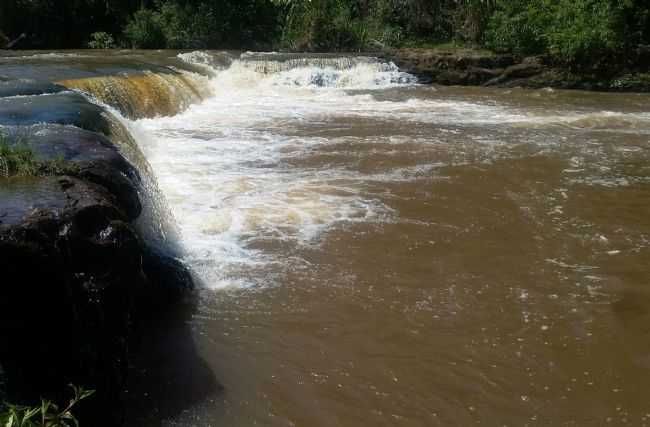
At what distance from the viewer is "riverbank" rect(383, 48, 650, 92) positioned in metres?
17.7

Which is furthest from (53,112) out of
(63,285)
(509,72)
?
(509,72)

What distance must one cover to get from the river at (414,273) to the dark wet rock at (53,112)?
1.18 metres

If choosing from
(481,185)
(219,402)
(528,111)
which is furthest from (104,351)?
(528,111)

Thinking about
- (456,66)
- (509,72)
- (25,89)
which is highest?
(456,66)

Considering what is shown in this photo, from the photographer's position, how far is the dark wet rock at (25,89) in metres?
→ 8.23

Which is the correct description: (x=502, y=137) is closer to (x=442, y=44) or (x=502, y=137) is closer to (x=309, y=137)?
(x=309, y=137)

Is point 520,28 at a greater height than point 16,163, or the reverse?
point 520,28

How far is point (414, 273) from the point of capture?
5102 mm

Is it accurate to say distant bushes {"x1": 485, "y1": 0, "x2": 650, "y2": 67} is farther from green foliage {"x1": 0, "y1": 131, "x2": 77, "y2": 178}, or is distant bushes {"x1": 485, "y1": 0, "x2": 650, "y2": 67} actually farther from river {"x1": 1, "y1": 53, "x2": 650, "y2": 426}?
green foliage {"x1": 0, "y1": 131, "x2": 77, "y2": 178}

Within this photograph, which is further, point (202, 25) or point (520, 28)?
point (202, 25)

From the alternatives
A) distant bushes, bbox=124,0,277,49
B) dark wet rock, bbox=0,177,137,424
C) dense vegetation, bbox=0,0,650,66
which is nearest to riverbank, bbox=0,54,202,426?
dark wet rock, bbox=0,177,137,424

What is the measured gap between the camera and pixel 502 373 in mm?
3734

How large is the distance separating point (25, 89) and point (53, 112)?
2472 millimetres

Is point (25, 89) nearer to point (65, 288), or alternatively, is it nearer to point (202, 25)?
point (65, 288)
